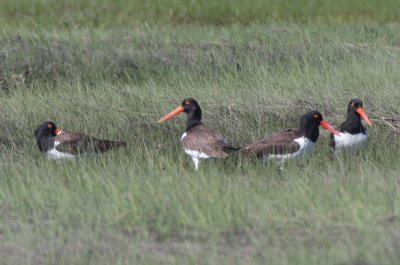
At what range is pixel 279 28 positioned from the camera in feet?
48.3

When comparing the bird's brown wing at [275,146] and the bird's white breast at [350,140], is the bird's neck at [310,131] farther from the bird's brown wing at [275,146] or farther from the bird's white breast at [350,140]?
the bird's white breast at [350,140]

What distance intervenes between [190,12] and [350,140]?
9934 mm

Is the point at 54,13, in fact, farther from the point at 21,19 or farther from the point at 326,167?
the point at 326,167

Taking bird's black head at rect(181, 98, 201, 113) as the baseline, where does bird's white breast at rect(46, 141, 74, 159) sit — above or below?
below

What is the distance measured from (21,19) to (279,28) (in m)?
5.27

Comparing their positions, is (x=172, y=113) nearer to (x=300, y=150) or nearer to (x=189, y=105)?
(x=189, y=105)

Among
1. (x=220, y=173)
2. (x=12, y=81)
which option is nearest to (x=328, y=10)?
(x=12, y=81)

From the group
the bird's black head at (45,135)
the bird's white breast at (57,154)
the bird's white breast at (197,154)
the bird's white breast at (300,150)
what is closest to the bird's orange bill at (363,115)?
the bird's white breast at (300,150)

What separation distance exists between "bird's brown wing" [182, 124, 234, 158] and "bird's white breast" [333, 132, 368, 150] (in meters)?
1.06

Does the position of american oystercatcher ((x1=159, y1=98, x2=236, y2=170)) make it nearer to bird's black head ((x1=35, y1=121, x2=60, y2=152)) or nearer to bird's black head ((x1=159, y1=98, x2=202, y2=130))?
bird's black head ((x1=159, y1=98, x2=202, y2=130))

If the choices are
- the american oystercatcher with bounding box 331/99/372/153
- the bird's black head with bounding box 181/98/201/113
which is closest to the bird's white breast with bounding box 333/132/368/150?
the american oystercatcher with bounding box 331/99/372/153

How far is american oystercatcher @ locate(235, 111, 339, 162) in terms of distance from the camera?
29.3 feet

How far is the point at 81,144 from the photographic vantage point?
925 cm

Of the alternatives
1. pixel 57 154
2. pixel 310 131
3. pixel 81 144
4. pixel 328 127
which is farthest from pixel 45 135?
pixel 328 127
